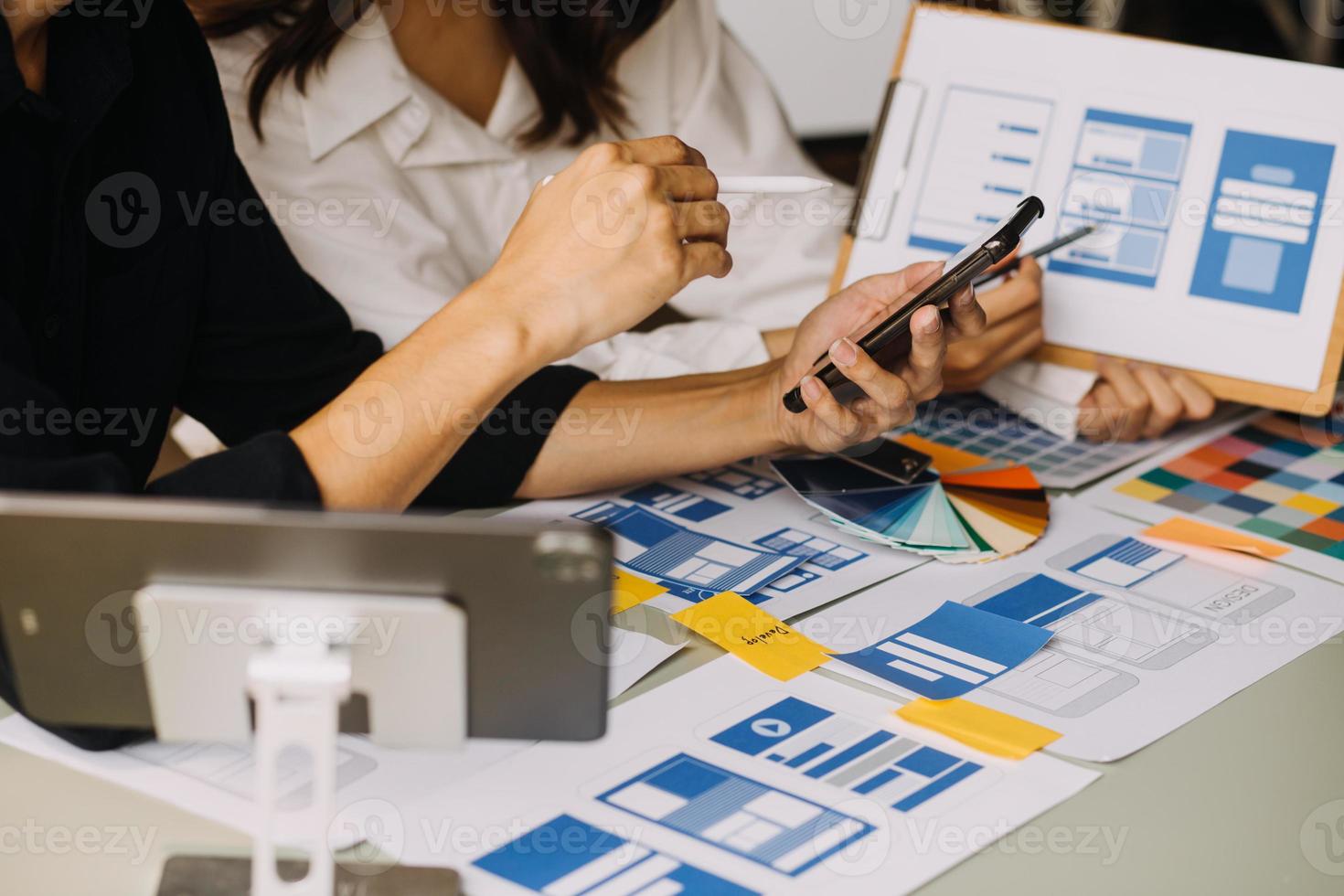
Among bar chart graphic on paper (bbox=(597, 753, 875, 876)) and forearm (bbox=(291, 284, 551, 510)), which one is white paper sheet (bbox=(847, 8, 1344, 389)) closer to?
forearm (bbox=(291, 284, 551, 510))

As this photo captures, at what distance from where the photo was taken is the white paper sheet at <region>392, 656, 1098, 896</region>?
798 millimetres

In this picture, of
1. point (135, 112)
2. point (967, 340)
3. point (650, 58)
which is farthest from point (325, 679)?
point (650, 58)

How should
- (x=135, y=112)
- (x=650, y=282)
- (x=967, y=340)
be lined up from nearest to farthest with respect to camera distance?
(x=650, y=282) < (x=135, y=112) < (x=967, y=340)

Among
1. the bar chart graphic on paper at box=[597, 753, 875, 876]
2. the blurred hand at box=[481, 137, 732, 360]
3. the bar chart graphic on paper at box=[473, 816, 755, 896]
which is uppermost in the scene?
the blurred hand at box=[481, 137, 732, 360]

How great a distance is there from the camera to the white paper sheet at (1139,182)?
4.74 ft

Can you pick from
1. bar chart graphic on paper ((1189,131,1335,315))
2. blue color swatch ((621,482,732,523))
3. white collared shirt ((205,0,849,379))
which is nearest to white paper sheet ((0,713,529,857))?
blue color swatch ((621,482,732,523))

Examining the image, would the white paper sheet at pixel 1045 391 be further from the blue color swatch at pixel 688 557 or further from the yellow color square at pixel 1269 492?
the blue color swatch at pixel 688 557

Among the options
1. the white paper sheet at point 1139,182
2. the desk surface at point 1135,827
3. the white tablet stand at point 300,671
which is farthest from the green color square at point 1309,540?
the white tablet stand at point 300,671

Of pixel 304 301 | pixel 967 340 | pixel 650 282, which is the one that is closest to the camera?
pixel 650 282

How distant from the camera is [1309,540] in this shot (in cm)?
127

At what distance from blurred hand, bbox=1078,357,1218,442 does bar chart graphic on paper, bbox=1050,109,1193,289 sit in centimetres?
10

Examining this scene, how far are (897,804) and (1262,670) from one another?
362mm

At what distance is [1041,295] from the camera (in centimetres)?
147

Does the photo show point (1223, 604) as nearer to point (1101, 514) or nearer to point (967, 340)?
point (1101, 514)
